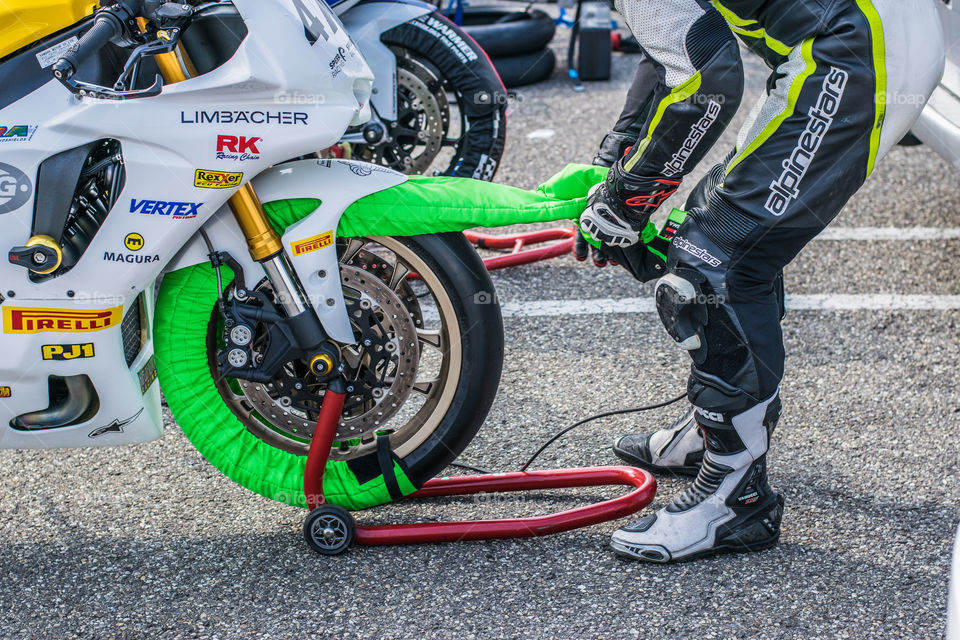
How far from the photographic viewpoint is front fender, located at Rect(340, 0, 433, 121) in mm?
4160

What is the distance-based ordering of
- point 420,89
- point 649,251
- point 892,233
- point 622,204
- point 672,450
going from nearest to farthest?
point 622,204, point 649,251, point 672,450, point 420,89, point 892,233

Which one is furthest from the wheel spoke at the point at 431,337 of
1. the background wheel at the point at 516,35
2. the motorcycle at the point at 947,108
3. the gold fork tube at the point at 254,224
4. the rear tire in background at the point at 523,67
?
the rear tire in background at the point at 523,67

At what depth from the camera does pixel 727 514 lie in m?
2.53

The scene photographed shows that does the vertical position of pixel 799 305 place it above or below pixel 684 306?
below

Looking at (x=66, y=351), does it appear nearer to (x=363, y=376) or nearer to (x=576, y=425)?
(x=363, y=376)

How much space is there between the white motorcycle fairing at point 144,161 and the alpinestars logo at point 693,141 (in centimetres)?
75

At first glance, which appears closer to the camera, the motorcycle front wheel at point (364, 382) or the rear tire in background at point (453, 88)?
the motorcycle front wheel at point (364, 382)

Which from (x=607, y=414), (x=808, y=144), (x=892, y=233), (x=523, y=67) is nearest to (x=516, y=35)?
(x=523, y=67)

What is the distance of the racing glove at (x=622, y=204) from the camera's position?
243 centimetres

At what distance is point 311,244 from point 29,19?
790mm

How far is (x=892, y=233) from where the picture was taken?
452 cm

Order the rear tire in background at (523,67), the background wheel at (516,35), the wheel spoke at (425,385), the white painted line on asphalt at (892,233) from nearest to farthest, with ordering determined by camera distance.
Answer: the wheel spoke at (425,385), the white painted line on asphalt at (892,233), the background wheel at (516,35), the rear tire in background at (523,67)

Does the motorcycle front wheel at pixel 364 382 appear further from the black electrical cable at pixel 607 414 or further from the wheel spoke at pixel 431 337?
the black electrical cable at pixel 607 414

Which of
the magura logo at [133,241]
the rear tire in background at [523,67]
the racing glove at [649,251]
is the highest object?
the magura logo at [133,241]
